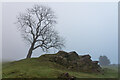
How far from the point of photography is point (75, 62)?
3112cm

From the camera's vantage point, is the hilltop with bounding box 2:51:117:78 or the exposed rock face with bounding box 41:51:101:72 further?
the exposed rock face with bounding box 41:51:101:72

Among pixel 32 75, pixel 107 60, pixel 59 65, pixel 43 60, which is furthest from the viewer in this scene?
pixel 107 60

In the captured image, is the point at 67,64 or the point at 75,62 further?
the point at 75,62

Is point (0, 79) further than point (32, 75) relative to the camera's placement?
No

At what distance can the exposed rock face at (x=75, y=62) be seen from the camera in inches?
1179

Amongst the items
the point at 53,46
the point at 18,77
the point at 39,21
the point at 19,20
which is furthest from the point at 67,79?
the point at 19,20

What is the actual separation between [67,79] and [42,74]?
3.46 meters

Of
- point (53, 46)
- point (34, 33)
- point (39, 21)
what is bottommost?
point (53, 46)

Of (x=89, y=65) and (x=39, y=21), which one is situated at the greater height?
(x=39, y=21)

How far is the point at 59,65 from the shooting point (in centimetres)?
2892

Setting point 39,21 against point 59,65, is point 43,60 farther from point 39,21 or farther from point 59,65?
point 39,21

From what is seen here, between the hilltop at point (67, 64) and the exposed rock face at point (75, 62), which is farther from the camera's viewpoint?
the exposed rock face at point (75, 62)

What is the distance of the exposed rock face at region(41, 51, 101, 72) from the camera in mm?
29956

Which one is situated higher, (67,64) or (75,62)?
(75,62)
